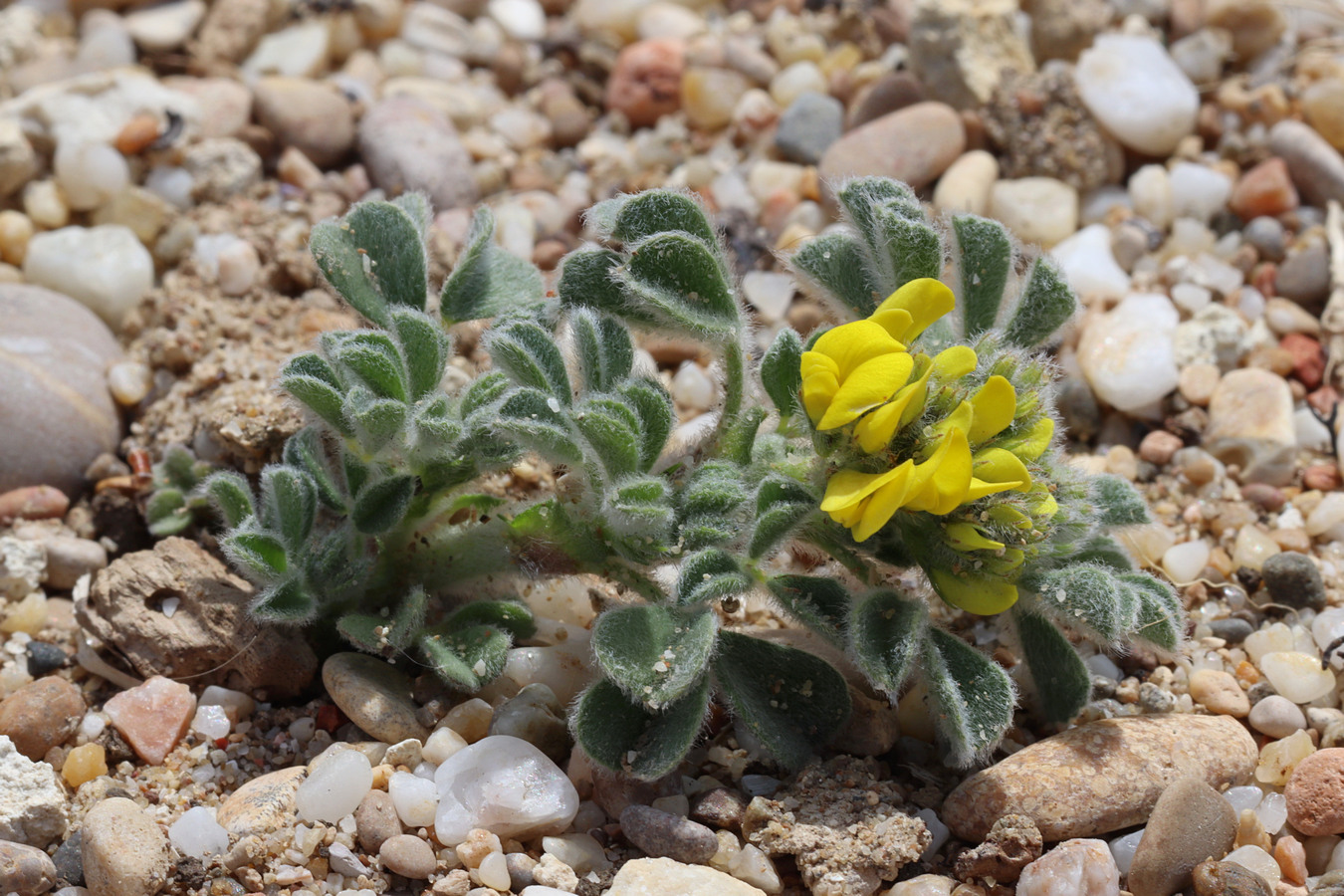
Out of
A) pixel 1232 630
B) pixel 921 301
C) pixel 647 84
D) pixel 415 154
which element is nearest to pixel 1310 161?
pixel 1232 630

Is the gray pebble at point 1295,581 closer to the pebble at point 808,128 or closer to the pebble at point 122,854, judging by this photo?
the pebble at point 808,128

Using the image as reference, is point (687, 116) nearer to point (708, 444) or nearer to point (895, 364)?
point (708, 444)

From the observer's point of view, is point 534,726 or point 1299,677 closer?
point 534,726

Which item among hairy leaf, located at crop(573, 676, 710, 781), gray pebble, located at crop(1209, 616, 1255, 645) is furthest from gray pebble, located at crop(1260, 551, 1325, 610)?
hairy leaf, located at crop(573, 676, 710, 781)

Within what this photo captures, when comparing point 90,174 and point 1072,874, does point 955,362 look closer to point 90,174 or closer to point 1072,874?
point 1072,874

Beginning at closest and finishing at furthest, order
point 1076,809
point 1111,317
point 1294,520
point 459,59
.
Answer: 1. point 1076,809
2. point 1294,520
3. point 1111,317
4. point 459,59

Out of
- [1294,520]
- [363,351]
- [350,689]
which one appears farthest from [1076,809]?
[363,351]

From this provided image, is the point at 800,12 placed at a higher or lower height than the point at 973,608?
higher
